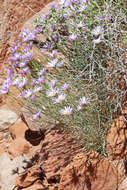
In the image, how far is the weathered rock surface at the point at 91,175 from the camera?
7.54ft

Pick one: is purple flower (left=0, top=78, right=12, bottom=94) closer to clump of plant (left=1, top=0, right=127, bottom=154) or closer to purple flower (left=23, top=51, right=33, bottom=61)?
clump of plant (left=1, top=0, right=127, bottom=154)

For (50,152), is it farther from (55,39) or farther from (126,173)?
(55,39)

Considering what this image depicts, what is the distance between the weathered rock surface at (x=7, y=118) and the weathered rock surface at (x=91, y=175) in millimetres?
2024

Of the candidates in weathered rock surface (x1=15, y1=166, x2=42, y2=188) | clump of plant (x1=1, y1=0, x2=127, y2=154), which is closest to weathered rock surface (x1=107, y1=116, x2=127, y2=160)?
clump of plant (x1=1, y1=0, x2=127, y2=154)

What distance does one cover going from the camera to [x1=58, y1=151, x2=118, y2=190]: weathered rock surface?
2.30m

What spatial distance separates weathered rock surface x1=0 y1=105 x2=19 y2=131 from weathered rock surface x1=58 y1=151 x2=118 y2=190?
2.02 m

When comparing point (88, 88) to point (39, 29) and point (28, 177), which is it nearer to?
point (39, 29)

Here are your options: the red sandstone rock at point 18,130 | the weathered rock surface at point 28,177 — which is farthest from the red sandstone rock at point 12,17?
the weathered rock surface at point 28,177

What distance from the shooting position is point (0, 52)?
14.8 ft

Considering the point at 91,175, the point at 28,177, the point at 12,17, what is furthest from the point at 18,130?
the point at 12,17

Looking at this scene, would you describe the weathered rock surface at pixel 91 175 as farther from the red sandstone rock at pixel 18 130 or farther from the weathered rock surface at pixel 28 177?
the red sandstone rock at pixel 18 130

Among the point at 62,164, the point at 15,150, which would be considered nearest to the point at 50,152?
the point at 62,164

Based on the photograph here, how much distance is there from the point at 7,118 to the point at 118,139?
2.19m

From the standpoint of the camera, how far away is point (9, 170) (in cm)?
296
